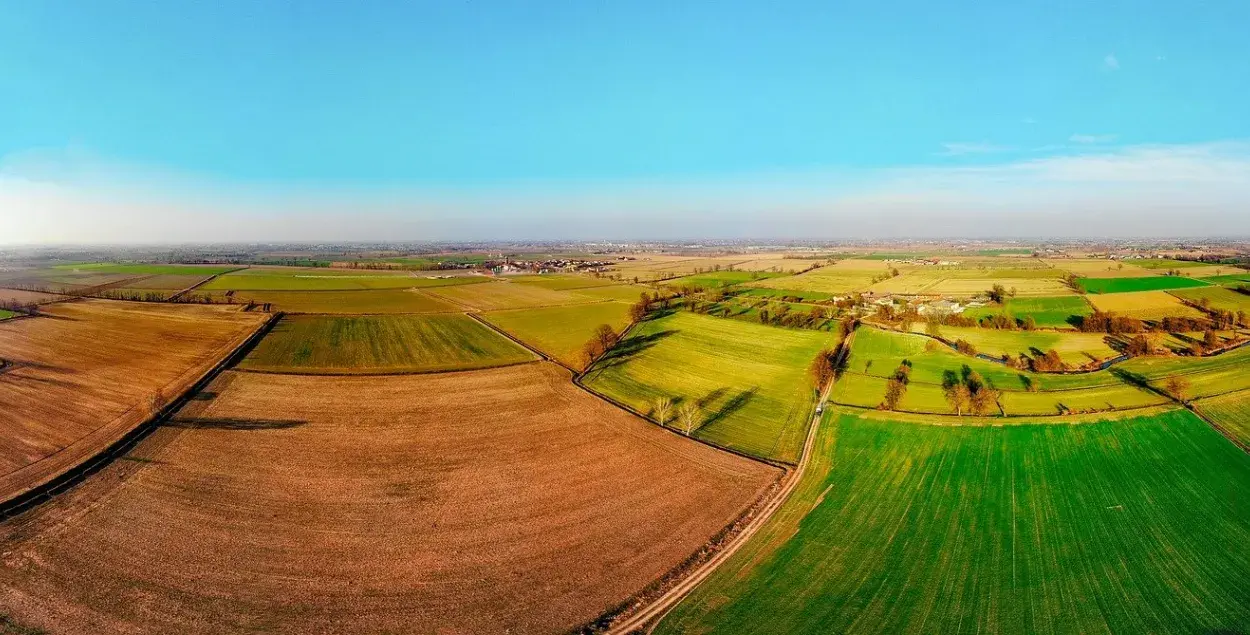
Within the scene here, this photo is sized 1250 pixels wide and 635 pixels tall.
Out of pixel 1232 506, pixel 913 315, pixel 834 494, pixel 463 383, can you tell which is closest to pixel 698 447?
pixel 834 494

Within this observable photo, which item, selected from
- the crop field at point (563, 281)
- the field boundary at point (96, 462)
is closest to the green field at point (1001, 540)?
the field boundary at point (96, 462)

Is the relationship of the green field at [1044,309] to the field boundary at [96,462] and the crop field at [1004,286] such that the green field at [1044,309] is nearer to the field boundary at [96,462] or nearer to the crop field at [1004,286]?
the crop field at [1004,286]

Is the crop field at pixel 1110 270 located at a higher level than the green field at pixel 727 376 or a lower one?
higher

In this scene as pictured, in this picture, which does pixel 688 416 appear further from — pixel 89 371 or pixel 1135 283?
pixel 1135 283

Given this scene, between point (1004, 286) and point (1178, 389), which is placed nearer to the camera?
point (1178, 389)

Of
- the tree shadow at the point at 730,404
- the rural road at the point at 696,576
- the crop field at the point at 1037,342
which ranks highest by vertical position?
the crop field at the point at 1037,342

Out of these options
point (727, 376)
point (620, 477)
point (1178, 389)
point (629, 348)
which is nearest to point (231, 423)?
point (620, 477)

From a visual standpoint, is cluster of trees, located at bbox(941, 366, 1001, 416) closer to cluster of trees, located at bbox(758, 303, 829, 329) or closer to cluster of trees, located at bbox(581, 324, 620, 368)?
cluster of trees, located at bbox(758, 303, 829, 329)
